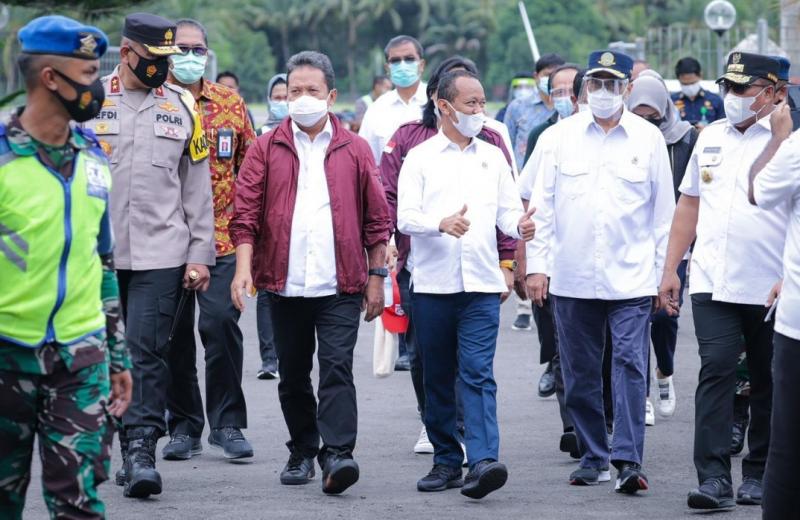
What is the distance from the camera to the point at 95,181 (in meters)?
5.46

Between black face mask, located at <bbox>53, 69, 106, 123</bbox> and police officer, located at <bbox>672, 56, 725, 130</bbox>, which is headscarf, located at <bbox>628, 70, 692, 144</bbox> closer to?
black face mask, located at <bbox>53, 69, 106, 123</bbox>

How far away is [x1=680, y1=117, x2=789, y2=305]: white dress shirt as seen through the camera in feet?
24.6

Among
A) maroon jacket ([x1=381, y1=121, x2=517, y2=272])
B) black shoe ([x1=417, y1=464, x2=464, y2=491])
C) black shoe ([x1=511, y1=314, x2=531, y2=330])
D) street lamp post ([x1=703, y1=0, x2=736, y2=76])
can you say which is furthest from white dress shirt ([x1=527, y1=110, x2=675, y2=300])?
street lamp post ([x1=703, y1=0, x2=736, y2=76])

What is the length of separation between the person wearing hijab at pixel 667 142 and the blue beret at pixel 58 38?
488 centimetres

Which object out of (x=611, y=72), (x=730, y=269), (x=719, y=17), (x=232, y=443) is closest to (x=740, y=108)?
(x=730, y=269)

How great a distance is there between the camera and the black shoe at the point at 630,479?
7.84m

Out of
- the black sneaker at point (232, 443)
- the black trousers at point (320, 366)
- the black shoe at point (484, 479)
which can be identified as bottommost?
the black sneaker at point (232, 443)

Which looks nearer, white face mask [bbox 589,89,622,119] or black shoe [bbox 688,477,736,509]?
black shoe [bbox 688,477,736,509]

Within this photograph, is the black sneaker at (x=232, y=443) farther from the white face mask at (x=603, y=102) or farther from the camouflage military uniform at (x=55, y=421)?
the camouflage military uniform at (x=55, y=421)

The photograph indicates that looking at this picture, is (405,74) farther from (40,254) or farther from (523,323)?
(40,254)

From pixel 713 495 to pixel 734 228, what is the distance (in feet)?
4.07

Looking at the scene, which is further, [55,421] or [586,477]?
[586,477]

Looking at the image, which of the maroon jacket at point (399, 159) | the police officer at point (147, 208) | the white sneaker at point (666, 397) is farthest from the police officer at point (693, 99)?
the police officer at point (147, 208)

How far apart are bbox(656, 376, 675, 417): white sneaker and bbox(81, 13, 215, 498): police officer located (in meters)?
3.52
